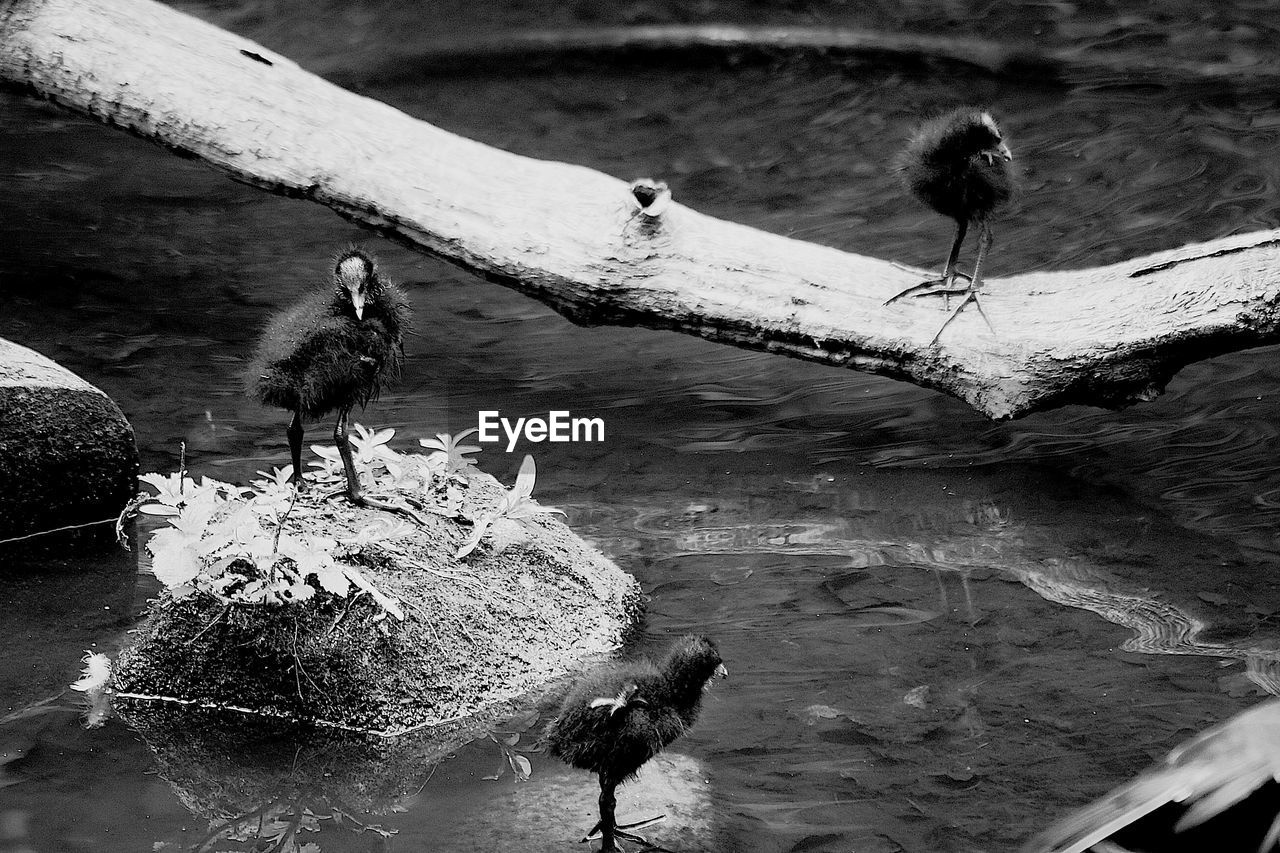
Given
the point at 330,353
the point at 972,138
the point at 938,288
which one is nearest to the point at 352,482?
the point at 330,353

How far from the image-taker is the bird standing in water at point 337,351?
13.1 feet

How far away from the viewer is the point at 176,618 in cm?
404

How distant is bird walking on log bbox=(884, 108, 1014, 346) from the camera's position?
16.9 feet

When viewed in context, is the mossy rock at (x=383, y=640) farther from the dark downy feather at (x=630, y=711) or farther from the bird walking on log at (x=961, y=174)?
the bird walking on log at (x=961, y=174)

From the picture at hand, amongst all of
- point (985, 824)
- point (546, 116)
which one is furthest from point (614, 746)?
point (546, 116)

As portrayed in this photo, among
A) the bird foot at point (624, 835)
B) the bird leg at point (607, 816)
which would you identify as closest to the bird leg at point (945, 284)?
the bird foot at point (624, 835)

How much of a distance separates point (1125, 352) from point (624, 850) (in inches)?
111

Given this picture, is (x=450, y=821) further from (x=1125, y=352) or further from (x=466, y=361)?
(x=466, y=361)

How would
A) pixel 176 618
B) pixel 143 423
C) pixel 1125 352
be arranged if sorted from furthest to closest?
pixel 143 423 < pixel 1125 352 < pixel 176 618

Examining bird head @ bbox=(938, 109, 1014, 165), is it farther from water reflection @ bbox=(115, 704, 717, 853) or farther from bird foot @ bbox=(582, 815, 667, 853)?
bird foot @ bbox=(582, 815, 667, 853)

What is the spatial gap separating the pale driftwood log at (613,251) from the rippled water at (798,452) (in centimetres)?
54

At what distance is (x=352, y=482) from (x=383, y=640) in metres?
0.52

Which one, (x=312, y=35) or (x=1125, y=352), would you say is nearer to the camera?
(x=1125, y=352)

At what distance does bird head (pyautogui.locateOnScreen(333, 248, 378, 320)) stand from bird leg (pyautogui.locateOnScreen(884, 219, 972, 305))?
2177 millimetres
